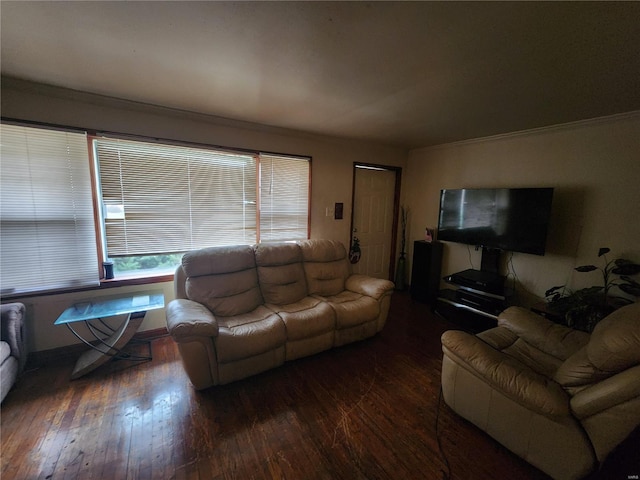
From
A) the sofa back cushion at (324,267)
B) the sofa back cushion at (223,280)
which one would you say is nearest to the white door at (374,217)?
the sofa back cushion at (324,267)

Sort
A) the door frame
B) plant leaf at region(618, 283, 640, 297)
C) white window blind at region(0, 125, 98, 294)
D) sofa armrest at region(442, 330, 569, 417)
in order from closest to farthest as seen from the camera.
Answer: sofa armrest at region(442, 330, 569, 417), white window blind at region(0, 125, 98, 294), plant leaf at region(618, 283, 640, 297), the door frame

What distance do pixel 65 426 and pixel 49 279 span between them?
1271 millimetres

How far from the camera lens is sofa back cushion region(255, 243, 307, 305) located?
107 inches

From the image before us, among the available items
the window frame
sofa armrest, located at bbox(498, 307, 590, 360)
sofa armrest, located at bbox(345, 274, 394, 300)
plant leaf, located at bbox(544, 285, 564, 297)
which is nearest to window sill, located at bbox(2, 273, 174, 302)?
the window frame

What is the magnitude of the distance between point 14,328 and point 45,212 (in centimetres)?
94

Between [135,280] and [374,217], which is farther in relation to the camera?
[374,217]

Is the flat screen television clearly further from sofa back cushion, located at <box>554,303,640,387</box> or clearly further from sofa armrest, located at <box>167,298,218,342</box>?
sofa armrest, located at <box>167,298,218,342</box>

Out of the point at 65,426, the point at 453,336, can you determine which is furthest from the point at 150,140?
the point at 453,336

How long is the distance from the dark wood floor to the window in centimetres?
116

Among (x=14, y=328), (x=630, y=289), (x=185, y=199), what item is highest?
(x=185, y=199)

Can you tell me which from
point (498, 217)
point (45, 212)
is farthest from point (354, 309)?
point (45, 212)

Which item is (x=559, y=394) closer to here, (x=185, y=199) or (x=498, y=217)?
(x=498, y=217)

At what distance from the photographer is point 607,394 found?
119 cm

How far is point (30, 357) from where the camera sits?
2250 mm
